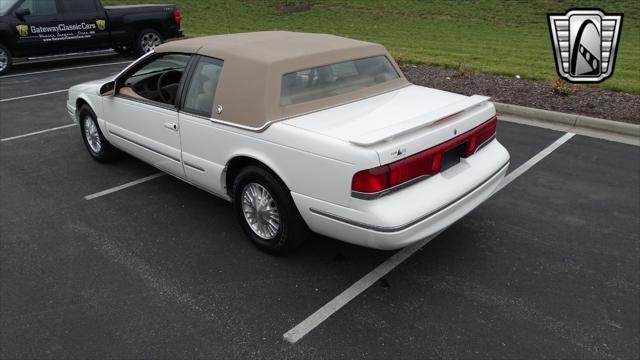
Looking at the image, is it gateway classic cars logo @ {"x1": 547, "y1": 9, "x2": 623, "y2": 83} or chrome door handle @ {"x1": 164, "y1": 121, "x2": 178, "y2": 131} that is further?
gateway classic cars logo @ {"x1": 547, "y1": 9, "x2": 623, "y2": 83}

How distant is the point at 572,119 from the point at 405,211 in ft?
16.7

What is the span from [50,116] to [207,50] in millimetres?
5400

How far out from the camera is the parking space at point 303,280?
10.3 ft

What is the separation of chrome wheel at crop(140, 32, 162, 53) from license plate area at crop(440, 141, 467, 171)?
11927 millimetres

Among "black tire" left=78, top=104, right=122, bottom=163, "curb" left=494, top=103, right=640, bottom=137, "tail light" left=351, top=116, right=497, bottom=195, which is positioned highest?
"tail light" left=351, top=116, right=497, bottom=195

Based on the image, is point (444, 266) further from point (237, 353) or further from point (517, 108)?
point (517, 108)

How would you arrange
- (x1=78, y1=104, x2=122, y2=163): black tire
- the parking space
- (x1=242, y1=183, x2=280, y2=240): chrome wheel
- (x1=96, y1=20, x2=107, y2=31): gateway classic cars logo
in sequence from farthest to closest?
(x1=96, y1=20, x2=107, y2=31): gateway classic cars logo → (x1=78, y1=104, x2=122, y2=163): black tire → (x1=242, y1=183, x2=280, y2=240): chrome wheel → the parking space

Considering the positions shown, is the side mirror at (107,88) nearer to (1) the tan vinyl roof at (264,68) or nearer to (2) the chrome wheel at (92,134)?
(2) the chrome wheel at (92,134)

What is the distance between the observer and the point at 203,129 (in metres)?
4.14

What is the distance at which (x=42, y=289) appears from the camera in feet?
12.2

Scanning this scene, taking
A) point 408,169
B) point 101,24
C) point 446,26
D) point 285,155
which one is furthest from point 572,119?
point 446,26

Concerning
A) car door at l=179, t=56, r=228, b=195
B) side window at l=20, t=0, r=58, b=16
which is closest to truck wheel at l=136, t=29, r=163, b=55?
side window at l=20, t=0, r=58, b=16

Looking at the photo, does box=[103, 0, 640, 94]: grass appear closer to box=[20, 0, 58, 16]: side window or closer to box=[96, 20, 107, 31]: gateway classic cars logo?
box=[96, 20, 107, 31]: gateway classic cars logo

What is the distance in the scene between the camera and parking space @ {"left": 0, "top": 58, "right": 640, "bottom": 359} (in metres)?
3.15
